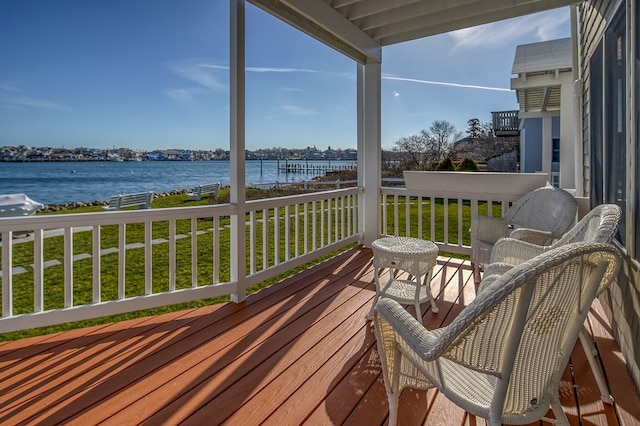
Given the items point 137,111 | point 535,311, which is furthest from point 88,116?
point 535,311

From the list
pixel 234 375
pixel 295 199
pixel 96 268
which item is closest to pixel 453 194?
pixel 295 199

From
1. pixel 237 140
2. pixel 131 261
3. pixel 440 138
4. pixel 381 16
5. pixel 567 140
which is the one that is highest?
pixel 381 16

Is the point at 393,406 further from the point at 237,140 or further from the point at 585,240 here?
the point at 237,140

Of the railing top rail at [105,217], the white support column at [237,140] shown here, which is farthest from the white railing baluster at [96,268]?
the white support column at [237,140]

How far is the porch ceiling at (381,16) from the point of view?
3.48 metres

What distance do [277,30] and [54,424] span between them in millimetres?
6102

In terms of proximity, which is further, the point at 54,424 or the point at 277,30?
the point at 277,30

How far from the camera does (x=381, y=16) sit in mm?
4129

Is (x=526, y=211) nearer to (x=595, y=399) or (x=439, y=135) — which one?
(x=595, y=399)

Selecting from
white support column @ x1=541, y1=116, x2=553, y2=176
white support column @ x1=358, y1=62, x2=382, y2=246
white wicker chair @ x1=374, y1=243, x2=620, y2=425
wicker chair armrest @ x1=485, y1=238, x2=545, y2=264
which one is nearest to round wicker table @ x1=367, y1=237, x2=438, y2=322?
wicker chair armrest @ x1=485, y1=238, x2=545, y2=264

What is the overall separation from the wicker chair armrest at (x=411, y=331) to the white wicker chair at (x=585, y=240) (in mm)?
679

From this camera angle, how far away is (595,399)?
178cm

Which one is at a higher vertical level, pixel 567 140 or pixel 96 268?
pixel 567 140

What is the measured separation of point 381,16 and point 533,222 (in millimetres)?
2815
